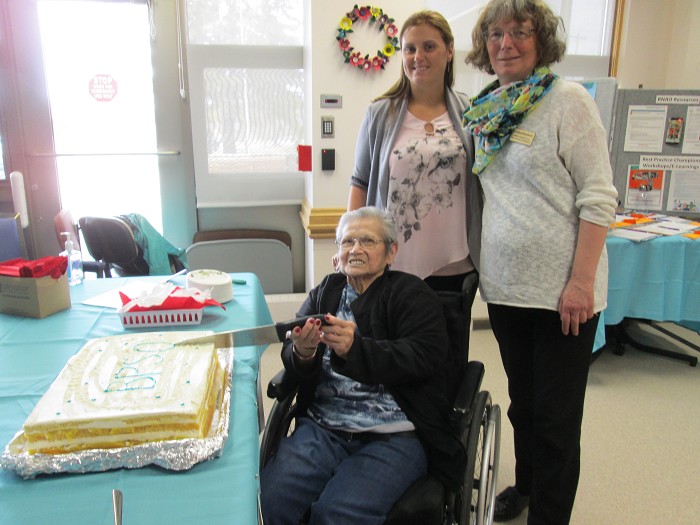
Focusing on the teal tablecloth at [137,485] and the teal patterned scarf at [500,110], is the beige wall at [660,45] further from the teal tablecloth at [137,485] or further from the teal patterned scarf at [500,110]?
the teal tablecloth at [137,485]

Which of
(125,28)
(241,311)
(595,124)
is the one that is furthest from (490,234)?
(125,28)

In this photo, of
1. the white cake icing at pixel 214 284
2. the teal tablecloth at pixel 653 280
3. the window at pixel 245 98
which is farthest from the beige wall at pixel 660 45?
the white cake icing at pixel 214 284

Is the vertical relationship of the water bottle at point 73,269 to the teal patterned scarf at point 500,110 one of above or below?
below

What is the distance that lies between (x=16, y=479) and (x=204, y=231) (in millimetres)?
2744

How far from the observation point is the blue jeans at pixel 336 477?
1.16 meters

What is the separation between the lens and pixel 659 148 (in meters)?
3.23

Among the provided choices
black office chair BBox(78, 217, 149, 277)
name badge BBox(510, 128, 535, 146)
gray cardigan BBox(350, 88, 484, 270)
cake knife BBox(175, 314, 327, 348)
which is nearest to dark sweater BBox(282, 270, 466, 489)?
cake knife BBox(175, 314, 327, 348)

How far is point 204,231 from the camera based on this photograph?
3.53 m

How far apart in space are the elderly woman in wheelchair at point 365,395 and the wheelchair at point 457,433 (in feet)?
0.07

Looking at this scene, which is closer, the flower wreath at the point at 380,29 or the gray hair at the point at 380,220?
the gray hair at the point at 380,220

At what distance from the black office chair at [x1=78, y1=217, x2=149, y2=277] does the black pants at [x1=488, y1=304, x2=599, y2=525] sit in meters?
1.85

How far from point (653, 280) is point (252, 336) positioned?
237cm

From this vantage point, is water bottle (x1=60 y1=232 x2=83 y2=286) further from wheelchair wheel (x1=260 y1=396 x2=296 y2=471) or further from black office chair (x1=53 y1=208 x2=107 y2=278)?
wheelchair wheel (x1=260 y1=396 x2=296 y2=471)

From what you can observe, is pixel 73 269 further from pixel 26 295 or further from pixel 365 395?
pixel 365 395
